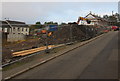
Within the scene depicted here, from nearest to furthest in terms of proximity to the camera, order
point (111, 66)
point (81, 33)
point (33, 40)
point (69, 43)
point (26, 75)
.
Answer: point (26, 75) → point (111, 66) → point (33, 40) → point (69, 43) → point (81, 33)

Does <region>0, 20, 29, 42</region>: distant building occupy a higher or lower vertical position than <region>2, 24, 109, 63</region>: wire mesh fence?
higher

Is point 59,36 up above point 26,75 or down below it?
above

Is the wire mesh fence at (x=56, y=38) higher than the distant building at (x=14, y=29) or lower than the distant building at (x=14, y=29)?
lower

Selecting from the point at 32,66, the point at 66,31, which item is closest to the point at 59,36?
the point at 66,31

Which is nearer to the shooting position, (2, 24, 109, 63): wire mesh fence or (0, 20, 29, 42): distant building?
(0, 20, 29, 42): distant building

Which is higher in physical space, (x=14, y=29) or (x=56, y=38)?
(x=14, y=29)

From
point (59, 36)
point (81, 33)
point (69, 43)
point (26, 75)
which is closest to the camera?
point (26, 75)

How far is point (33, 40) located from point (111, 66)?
930 centimetres

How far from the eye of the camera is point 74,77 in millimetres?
6980

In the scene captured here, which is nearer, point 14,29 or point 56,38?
point 14,29

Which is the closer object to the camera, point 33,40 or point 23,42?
point 33,40

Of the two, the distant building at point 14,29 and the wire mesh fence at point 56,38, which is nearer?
the distant building at point 14,29

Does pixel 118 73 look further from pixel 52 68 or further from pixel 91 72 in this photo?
pixel 52 68

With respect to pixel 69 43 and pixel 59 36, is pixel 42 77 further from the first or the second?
pixel 59 36
